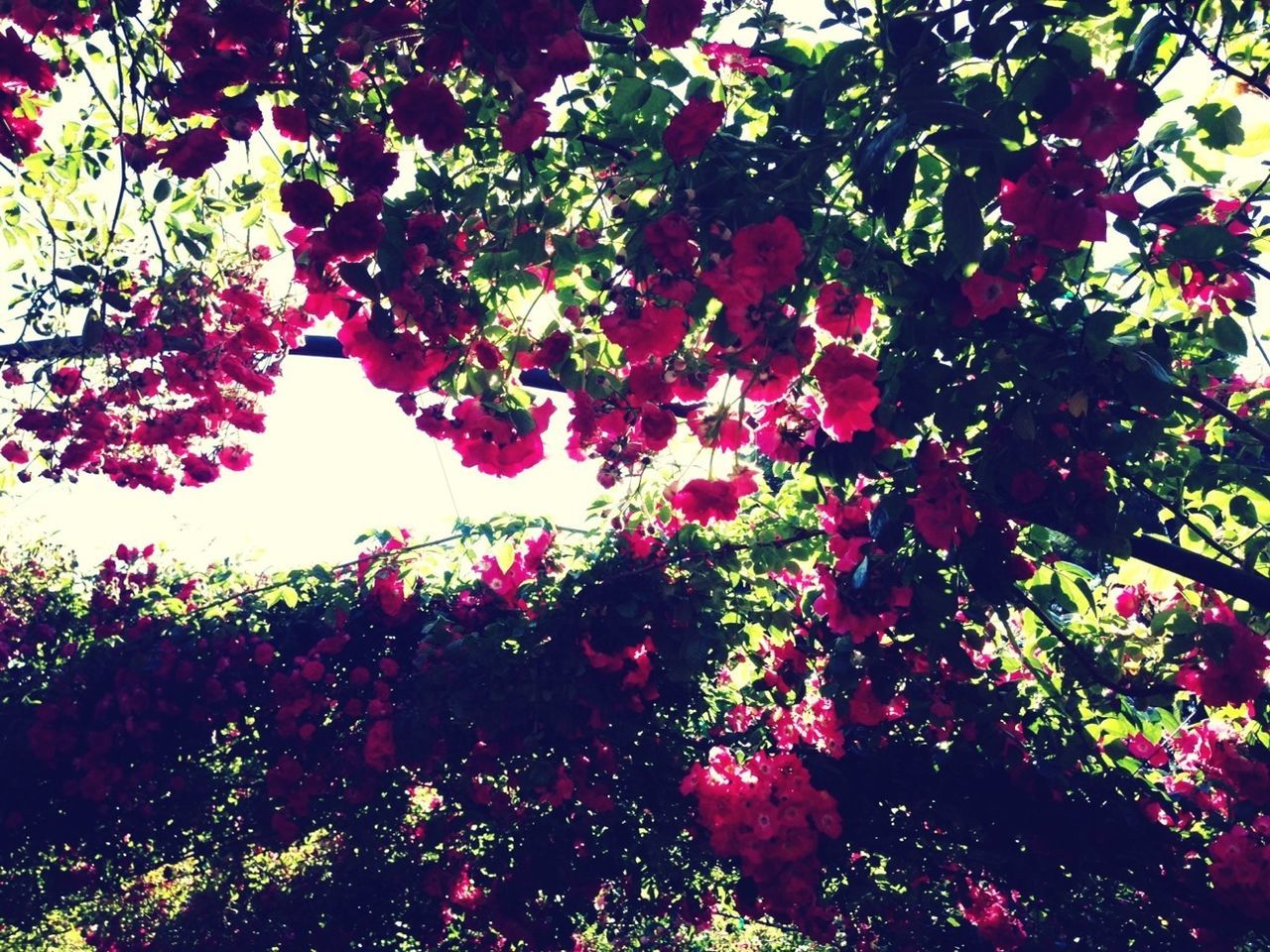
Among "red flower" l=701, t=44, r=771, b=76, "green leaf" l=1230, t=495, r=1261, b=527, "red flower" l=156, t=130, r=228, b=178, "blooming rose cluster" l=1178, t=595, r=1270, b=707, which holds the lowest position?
"blooming rose cluster" l=1178, t=595, r=1270, b=707

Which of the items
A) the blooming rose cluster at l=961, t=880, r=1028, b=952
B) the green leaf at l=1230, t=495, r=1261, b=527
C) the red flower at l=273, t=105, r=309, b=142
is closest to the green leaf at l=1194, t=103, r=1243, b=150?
the green leaf at l=1230, t=495, r=1261, b=527

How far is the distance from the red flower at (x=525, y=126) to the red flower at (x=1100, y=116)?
951 millimetres

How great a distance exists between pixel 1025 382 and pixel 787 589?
1859mm

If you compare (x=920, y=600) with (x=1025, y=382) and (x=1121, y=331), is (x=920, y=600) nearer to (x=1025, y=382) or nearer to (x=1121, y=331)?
(x=1025, y=382)

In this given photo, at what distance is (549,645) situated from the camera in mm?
3715

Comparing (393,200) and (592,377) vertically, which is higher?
(393,200)

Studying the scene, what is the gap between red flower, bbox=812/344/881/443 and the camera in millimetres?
1580

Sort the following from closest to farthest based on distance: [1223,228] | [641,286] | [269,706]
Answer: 1. [1223,228]
2. [641,286]
3. [269,706]

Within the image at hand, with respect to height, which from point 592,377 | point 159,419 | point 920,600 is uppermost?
point 159,419

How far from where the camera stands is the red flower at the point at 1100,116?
4.41 feet

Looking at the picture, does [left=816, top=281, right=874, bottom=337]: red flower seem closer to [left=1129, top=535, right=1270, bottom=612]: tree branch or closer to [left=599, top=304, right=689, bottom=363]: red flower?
[left=599, top=304, right=689, bottom=363]: red flower

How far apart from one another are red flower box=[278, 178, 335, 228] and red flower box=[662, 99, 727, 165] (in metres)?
0.68

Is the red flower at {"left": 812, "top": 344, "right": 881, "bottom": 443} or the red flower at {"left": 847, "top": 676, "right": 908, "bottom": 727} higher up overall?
the red flower at {"left": 812, "top": 344, "right": 881, "bottom": 443}

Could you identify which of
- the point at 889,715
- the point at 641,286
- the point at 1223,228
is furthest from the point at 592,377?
the point at 889,715
